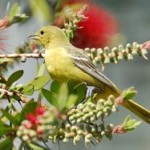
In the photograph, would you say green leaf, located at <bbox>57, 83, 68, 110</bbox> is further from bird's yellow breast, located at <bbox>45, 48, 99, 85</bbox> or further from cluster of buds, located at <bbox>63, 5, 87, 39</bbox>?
bird's yellow breast, located at <bbox>45, 48, 99, 85</bbox>

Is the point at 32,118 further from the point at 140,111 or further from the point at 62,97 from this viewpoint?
the point at 140,111

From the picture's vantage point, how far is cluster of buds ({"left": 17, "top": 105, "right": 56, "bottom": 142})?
32.7 inches

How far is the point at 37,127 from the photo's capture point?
0.85m

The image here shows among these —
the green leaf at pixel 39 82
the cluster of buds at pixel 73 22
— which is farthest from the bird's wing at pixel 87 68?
the green leaf at pixel 39 82

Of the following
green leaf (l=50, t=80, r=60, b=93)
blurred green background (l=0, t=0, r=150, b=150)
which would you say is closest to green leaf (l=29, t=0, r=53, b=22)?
green leaf (l=50, t=80, r=60, b=93)

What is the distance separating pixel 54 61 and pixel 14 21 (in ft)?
1.85

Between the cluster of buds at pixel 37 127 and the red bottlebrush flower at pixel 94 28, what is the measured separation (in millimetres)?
376

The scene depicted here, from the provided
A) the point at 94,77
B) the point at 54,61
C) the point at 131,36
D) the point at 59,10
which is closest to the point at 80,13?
the point at 59,10

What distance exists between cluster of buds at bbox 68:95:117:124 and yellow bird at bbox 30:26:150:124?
1.33ft

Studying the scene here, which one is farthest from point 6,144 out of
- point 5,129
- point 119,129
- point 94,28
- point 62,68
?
point 62,68

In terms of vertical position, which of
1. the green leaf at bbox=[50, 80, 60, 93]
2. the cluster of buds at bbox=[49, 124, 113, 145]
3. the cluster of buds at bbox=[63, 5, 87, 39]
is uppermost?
the cluster of buds at bbox=[63, 5, 87, 39]

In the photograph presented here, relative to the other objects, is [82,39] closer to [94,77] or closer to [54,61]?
[94,77]

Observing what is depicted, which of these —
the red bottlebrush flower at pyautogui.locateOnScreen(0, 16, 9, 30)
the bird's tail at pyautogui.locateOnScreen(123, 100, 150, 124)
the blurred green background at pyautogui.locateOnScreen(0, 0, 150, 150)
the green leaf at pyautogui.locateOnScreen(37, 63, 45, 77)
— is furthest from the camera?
the blurred green background at pyautogui.locateOnScreen(0, 0, 150, 150)

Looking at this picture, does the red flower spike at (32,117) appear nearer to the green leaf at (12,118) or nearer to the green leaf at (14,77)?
the green leaf at (12,118)
